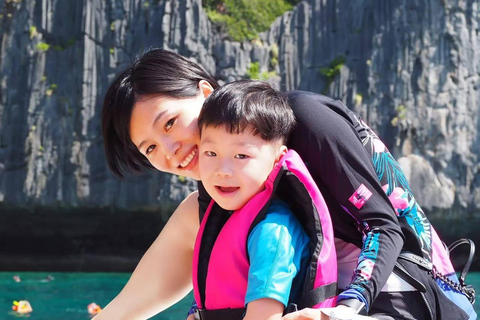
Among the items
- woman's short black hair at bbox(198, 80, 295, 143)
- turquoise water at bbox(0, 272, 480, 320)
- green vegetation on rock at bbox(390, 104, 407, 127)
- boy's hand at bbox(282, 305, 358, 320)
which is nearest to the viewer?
boy's hand at bbox(282, 305, 358, 320)

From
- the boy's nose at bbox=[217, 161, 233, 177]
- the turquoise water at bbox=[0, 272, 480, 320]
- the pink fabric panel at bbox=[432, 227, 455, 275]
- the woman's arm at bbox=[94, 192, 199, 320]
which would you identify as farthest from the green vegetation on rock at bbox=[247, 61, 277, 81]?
the boy's nose at bbox=[217, 161, 233, 177]

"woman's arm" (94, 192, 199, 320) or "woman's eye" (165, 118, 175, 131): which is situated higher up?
"woman's eye" (165, 118, 175, 131)

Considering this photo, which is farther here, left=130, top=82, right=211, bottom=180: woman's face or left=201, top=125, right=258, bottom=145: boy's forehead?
left=130, top=82, right=211, bottom=180: woman's face

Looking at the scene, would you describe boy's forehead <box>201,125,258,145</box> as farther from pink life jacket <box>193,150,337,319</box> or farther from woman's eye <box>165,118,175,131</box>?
woman's eye <box>165,118,175,131</box>

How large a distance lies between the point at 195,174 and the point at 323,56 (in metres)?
8.24

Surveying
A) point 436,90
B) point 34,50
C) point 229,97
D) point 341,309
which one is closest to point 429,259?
point 341,309

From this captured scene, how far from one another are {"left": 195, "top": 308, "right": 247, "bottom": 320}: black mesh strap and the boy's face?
0.22 meters

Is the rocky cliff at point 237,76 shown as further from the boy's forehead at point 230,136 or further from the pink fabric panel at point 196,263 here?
the boy's forehead at point 230,136

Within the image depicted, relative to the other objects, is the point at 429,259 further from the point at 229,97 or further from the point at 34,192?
the point at 34,192

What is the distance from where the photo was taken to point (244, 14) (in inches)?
390

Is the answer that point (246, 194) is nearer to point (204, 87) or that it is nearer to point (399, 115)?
point (204, 87)

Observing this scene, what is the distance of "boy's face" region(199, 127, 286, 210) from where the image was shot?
1.54 metres

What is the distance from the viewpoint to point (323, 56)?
9.84 metres

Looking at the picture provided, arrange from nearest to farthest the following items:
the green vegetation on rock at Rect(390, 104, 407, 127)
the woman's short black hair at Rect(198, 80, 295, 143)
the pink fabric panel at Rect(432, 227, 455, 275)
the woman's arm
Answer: the woman's short black hair at Rect(198, 80, 295, 143) < the pink fabric panel at Rect(432, 227, 455, 275) < the woman's arm < the green vegetation on rock at Rect(390, 104, 407, 127)
